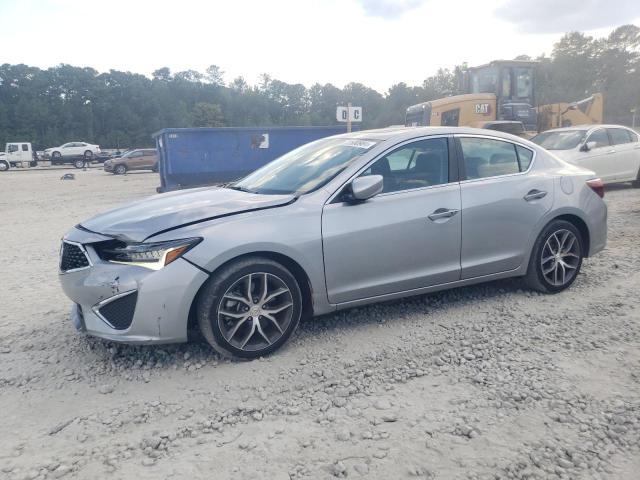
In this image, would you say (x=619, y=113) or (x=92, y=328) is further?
(x=619, y=113)

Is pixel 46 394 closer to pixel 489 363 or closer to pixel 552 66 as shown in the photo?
pixel 489 363

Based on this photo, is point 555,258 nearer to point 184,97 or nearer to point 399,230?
point 399,230

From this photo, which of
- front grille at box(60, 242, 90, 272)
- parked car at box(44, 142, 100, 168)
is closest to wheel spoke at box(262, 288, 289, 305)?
front grille at box(60, 242, 90, 272)

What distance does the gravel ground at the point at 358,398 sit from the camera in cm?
258

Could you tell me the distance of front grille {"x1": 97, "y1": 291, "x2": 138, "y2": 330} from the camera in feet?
11.2

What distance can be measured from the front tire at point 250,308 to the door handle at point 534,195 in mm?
2310

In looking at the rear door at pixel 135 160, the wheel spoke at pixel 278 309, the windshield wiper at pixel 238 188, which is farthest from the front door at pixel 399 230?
the rear door at pixel 135 160

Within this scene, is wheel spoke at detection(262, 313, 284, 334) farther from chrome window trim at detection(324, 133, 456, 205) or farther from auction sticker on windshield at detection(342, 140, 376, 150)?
auction sticker on windshield at detection(342, 140, 376, 150)

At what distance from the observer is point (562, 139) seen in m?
11.6

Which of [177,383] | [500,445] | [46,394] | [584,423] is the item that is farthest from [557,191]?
[46,394]

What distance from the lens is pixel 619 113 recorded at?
68375mm

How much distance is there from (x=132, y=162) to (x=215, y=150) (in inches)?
723

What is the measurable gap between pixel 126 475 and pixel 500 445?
71.8 inches

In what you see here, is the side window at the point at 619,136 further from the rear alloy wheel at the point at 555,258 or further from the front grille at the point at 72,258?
the front grille at the point at 72,258
